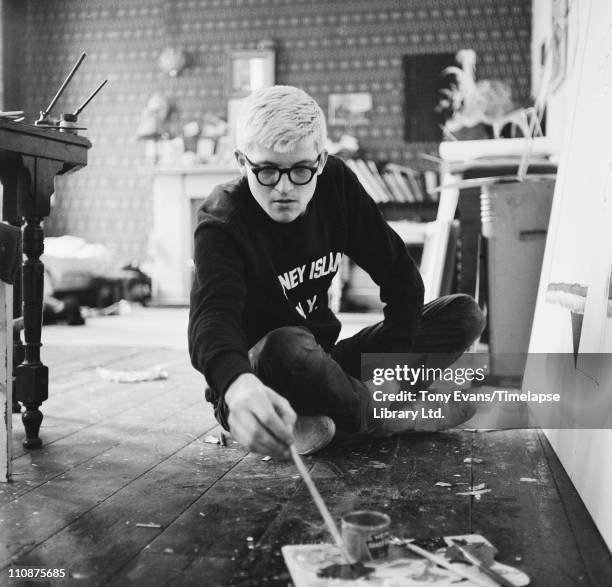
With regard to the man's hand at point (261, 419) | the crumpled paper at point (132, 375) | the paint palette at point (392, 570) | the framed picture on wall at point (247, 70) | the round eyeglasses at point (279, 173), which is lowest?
the crumpled paper at point (132, 375)

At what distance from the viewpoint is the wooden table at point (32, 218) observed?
1.64m

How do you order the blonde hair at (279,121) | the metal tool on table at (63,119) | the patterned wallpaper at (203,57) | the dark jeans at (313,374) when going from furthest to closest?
the patterned wallpaper at (203,57) → the metal tool on table at (63,119) → the dark jeans at (313,374) → the blonde hair at (279,121)

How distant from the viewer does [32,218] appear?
1.68 m

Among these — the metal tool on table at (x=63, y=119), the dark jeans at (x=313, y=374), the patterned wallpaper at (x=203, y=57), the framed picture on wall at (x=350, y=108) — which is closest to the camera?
the dark jeans at (x=313, y=374)

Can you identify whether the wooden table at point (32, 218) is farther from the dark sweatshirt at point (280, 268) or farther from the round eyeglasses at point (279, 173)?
the round eyeglasses at point (279, 173)

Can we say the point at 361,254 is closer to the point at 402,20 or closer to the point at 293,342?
the point at 293,342

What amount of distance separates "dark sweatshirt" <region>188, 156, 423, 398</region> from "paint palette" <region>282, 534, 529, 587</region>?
28 centimetres

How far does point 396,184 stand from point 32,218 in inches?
190

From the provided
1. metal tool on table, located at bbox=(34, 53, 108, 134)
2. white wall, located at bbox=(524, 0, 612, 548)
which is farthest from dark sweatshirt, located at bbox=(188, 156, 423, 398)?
metal tool on table, located at bbox=(34, 53, 108, 134)

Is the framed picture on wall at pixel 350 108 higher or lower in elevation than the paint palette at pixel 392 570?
higher

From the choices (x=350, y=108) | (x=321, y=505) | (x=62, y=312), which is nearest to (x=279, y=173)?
(x=321, y=505)

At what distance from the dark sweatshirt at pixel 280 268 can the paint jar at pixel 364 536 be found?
27 cm

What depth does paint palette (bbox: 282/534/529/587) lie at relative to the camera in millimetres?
923

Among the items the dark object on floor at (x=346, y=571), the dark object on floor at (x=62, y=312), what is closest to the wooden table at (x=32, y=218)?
the dark object on floor at (x=346, y=571)
